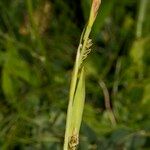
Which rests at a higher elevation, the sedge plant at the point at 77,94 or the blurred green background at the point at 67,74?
the blurred green background at the point at 67,74

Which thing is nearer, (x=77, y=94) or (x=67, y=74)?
(x=77, y=94)

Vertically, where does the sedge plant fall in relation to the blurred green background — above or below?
below

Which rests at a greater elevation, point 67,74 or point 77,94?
point 67,74

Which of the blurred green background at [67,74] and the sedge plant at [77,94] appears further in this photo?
the blurred green background at [67,74]

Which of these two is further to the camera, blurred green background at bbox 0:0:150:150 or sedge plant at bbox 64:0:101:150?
blurred green background at bbox 0:0:150:150
